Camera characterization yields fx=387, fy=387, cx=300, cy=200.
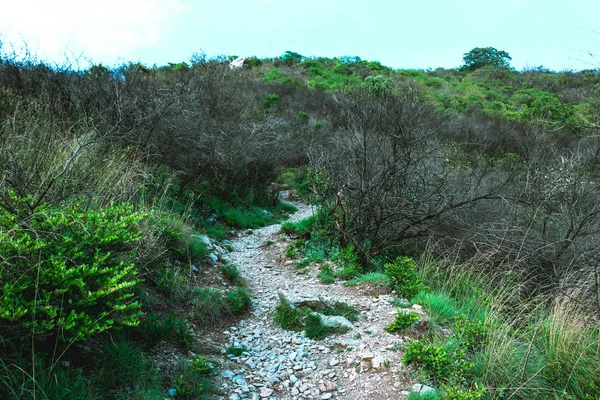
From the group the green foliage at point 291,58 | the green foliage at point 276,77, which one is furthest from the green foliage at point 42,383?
the green foliage at point 291,58

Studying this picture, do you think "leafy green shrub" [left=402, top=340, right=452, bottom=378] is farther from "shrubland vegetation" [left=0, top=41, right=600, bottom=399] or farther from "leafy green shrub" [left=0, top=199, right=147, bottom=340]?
"leafy green shrub" [left=0, top=199, right=147, bottom=340]

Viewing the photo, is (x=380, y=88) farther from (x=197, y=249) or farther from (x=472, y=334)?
(x=472, y=334)

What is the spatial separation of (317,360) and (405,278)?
219 cm

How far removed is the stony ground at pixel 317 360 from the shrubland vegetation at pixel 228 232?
0.23m

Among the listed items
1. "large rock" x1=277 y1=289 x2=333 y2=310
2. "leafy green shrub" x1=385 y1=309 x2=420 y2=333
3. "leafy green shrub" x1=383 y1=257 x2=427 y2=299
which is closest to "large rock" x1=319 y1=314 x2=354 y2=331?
"large rock" x1=277 y1=289 x2=333 y2=310

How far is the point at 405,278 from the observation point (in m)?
5.59

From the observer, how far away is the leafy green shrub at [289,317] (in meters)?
4.64

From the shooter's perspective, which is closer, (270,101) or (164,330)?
(164,330)

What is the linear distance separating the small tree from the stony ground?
38.8 m

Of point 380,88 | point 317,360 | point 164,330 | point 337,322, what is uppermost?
point 380,88

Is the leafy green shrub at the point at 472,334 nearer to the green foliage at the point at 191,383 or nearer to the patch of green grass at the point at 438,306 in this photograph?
the patch of green grass at the point at 438,306

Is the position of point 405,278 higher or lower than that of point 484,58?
lower

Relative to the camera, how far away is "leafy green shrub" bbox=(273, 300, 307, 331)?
4.64 meters

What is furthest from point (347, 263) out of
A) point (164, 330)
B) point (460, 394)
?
point (460, 394)
